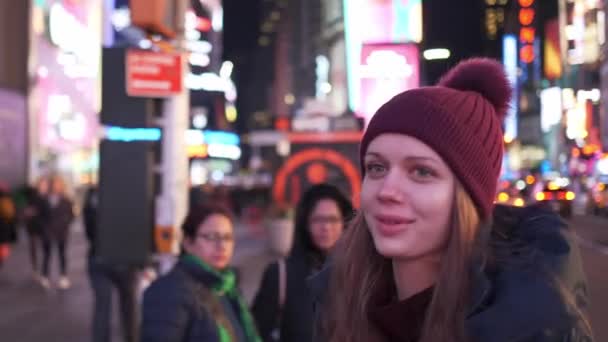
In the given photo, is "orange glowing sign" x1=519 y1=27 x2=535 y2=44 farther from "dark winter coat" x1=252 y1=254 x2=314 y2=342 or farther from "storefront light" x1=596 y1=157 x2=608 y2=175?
"dark winter coat" x1=252 y1=254 x2=314 y2=342

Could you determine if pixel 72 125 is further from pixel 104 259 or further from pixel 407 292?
pixel 407 292

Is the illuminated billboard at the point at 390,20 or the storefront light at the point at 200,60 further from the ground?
the storefront light at the point at 200,60

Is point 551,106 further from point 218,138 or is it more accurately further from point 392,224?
point 392,224

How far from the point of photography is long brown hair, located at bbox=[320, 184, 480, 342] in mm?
1592

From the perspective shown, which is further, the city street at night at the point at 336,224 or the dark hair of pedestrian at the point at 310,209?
the dark hair of pedestrian at the point at 310,209

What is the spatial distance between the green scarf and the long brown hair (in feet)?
6.44

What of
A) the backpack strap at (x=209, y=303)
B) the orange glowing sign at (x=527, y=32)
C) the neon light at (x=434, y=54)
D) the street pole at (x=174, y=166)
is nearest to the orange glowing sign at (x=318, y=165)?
the neon light at (x=434, y=54)

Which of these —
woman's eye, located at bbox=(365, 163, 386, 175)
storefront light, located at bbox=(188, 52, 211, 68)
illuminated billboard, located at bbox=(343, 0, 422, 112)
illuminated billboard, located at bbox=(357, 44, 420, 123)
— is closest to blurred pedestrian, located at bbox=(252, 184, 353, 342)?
woman's eye, located at bbox=(365, 163, 386, 175)

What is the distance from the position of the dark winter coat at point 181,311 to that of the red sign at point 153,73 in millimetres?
4418

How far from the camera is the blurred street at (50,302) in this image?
9.38 meters

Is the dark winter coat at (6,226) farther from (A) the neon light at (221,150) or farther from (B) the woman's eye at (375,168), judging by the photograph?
(A) the neon light at (221,150)

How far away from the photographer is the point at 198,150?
49.0 metres

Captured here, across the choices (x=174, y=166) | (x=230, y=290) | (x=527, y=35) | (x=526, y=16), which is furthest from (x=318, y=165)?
(x=527, y=35)

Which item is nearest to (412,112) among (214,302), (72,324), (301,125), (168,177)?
(214,302)
